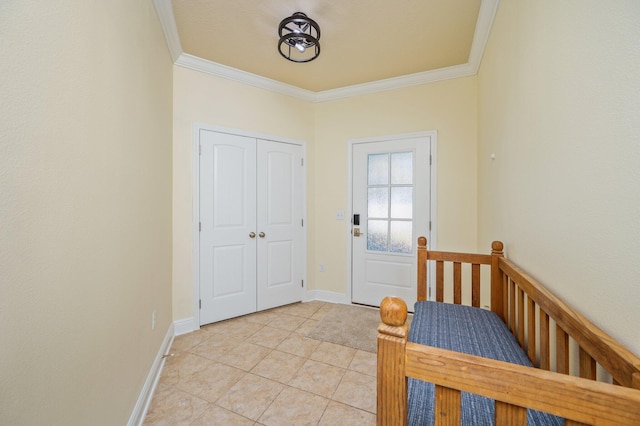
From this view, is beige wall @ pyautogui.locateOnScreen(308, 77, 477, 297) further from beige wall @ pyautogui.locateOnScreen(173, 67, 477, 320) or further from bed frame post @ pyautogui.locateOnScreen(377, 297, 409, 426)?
bed frame post @ pyautogui.locateOnScreen(377, 297, 409, 426)

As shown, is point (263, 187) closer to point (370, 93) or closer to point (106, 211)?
point (370, 93)

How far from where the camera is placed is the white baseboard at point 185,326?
2.53 meters

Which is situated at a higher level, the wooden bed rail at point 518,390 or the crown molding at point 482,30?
the crown molding at point 482,30

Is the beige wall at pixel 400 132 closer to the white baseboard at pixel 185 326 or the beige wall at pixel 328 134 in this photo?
the beige wall at pixel 328 134

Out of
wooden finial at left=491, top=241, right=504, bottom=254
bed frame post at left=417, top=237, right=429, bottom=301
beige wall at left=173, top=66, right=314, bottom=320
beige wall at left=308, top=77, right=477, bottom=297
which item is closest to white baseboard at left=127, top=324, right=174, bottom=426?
beige wall at left=173, top=66, right=314, bottom=320

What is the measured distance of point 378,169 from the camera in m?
3.18

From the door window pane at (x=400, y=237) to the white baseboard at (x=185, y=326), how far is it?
7.23ft

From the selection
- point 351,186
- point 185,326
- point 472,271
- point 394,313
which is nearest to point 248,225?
point 185,326

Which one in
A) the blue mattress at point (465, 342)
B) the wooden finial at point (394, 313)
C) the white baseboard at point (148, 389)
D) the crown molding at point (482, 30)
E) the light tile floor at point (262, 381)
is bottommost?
the light tile floor at point (262, 381)

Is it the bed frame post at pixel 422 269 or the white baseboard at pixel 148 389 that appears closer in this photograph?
the white baseboard at pixel 148 389

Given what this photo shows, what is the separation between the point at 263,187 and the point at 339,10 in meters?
1.81

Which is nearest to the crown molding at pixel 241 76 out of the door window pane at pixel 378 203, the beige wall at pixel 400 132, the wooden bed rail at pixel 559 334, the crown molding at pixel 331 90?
the crown molding at pixel 331 90

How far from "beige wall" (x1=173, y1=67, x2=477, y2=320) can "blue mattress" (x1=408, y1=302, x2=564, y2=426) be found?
1360mm

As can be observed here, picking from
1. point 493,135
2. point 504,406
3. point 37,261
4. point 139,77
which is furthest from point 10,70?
point 493,135
